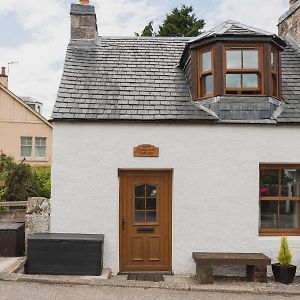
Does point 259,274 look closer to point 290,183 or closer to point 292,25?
point 290,183

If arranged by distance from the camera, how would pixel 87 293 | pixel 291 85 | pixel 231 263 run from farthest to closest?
pixel 291 85 → pixel 231 263 → pixel 87 293

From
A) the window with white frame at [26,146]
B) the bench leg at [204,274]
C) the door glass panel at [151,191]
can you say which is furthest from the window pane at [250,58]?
the window with white frame at [26,146]

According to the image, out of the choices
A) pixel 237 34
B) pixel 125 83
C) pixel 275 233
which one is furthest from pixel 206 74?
pixel 275 233

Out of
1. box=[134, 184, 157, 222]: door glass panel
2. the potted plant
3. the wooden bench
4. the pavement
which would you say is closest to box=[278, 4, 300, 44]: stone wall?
the potted plant

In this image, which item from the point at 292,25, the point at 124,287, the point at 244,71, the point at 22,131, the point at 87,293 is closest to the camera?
the point at 87,293

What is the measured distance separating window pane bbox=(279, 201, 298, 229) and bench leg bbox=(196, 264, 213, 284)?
2276 millimetres

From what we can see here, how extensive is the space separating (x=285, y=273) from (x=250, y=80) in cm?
456

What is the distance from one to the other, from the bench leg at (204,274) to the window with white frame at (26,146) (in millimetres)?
20721

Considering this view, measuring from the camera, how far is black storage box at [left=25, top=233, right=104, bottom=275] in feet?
26.2

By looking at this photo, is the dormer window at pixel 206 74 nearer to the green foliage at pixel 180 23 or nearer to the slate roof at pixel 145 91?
the slate roof at pixel 145 91

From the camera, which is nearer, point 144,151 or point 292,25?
point 144,151

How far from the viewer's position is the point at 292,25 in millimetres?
12508

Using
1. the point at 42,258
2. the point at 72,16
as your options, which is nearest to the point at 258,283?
the point at 42,258

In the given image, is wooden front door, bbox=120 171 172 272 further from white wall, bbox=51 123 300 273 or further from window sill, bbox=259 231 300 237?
window sill, bbox=259 231 300 237
